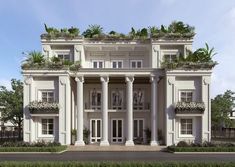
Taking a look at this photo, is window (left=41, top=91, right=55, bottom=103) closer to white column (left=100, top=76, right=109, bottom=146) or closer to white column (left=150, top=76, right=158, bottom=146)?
white column (left=100, top=76, right=109, bottom=146)

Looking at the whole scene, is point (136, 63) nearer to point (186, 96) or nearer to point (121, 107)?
point (121, 107)

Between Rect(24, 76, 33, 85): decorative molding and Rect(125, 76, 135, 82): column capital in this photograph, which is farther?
Rect(125, 76, 135, 82): column capital

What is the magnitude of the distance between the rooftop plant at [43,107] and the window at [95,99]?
626 centimetres

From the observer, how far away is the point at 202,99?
108 ft

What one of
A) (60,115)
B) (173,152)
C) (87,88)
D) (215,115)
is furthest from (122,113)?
(215,115)

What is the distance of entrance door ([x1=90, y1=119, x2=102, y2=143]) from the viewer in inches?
1460

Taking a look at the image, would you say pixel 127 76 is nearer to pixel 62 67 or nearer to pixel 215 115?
pixel 62 67

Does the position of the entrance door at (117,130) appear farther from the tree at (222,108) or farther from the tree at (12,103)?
the tree at (222,108)

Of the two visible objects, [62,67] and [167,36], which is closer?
[62,67]

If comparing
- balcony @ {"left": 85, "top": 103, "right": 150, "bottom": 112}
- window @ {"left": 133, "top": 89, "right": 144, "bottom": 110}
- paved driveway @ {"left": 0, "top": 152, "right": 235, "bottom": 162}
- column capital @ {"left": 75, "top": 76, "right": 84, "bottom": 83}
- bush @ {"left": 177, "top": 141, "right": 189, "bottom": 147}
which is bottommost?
bush @ {"left": 177, "top": 141, "right": 189, "bottom": 147}

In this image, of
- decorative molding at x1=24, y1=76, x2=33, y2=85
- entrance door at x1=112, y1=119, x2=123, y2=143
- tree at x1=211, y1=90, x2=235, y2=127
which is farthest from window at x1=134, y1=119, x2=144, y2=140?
tree at x1=211, y1=90, x2=235, y2=127

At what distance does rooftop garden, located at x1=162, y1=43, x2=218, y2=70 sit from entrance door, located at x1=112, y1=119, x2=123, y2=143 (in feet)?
28.3

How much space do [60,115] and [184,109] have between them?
483 inches

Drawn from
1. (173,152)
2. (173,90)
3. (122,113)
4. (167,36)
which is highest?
(167,36)
